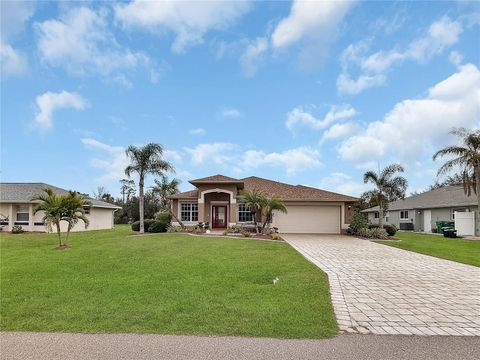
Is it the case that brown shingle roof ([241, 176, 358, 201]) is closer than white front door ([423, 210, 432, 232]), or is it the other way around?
brown shingle roof ([241, 176, 358, 201])

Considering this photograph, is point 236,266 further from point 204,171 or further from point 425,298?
point 204,171

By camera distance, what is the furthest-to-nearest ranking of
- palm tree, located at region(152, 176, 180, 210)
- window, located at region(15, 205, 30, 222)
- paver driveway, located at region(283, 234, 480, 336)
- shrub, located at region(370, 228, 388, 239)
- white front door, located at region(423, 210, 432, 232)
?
palm tree, located at region(152, 176, 180, 210) < white front door, located at region(423, 210, 432, 232) < window, located at region(15, 205, 30, 222) < shrub, located at region(370, 228, 388, 239) < paver driveway, located at region(283, 234, 480, 336)

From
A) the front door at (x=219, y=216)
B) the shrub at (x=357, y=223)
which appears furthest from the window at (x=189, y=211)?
the shrub at (x=357, y=223)

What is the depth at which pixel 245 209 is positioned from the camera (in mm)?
28578

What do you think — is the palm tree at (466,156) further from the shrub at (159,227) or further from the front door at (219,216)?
the shrub at (159,227)

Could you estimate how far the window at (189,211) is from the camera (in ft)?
93.7

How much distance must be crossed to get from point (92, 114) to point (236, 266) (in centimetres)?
1232

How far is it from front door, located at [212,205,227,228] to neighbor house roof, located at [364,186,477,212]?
65.8ft

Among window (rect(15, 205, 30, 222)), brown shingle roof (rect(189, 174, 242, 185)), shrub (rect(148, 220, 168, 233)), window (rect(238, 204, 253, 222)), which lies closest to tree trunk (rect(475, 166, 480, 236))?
window (rect(238, 204, 253, 222))

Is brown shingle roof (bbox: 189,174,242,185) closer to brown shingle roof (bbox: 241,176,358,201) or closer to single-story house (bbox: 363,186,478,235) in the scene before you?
brown shingle roof (bbox: 241,176,358,201)

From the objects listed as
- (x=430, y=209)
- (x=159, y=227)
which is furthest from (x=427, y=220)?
(x=159, y=227)

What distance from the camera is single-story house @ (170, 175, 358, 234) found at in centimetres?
2742

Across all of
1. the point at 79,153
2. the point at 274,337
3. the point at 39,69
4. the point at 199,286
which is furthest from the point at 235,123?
the point at 274,337

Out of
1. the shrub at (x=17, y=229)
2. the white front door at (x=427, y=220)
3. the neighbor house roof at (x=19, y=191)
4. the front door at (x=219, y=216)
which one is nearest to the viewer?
the shrub at (x=17, y=229)
